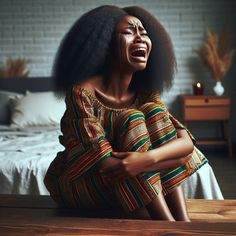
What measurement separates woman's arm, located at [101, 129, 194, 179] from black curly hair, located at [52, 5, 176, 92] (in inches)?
7.9

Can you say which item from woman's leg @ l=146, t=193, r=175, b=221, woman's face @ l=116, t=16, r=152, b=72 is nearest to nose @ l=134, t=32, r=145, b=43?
woman's face @ l=116, t=16, r=152, b=72

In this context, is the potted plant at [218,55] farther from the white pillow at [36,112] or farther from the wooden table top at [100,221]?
the wooden table top at [100,221]

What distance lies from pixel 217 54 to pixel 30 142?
2.52 metres

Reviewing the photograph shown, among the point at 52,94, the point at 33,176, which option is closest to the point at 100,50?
the point at 33,176

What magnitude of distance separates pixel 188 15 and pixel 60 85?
3.61 m

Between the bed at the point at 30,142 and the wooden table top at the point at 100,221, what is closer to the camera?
the wooden table top at the point at 100,221

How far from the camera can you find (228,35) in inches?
162

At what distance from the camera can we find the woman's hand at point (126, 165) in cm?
77

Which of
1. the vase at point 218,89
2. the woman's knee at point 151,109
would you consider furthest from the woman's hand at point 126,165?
the vase at point 218,89

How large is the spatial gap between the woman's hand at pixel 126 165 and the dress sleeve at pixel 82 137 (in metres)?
0.03

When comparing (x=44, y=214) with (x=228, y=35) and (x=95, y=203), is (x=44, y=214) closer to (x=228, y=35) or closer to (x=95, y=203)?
(x=95, y=203)

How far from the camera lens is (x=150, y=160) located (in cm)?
78

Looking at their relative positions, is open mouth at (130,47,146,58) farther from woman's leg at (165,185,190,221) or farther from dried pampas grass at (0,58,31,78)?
dried pampas grass at (0,58,31,78)

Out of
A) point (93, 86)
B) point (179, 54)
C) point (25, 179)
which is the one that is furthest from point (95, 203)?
point (179, 54)
